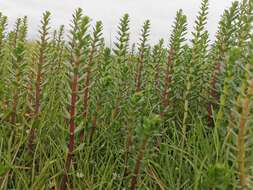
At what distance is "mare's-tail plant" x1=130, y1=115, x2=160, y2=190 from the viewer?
81.4 inches

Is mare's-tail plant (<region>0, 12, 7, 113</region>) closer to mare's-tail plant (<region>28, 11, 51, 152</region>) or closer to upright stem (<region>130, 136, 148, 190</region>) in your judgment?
mare's-tail plant (<region>28, 11, 51, 152</region>)

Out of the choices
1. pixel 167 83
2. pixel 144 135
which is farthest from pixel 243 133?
pixel 167 83

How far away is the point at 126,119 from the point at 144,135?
0.50 meters

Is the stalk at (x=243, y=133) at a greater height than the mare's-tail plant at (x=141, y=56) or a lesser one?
lesser

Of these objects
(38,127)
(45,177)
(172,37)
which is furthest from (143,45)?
(45,177)

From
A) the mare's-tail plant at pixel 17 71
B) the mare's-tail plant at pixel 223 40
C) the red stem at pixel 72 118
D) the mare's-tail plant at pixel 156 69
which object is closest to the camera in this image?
the red stem at pixel 72 118

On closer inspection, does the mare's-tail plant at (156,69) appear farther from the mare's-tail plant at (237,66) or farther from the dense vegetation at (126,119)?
the mare's-tail plant at (237,66)

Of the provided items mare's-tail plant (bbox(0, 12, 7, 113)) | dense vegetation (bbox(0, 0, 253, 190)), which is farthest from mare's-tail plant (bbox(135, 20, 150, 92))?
mare's-tail plant (bbox(0, 12, 7, 113))

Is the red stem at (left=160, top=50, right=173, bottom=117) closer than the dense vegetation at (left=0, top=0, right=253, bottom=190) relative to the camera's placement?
No

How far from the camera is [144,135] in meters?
2.14

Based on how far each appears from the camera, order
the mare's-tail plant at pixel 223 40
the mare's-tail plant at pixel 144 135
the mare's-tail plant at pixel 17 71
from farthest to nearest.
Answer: the mare's-tail plant at pixel 223 40
the mare's-tail plant at pixel 17 71
the mare's-tail plant at pixel 144 135

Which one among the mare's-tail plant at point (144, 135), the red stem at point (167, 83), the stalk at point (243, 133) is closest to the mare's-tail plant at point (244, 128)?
the stalk at point (243, 133)

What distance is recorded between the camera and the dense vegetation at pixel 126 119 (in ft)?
7.88

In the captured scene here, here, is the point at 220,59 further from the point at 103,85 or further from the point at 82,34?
the point at 82,34
